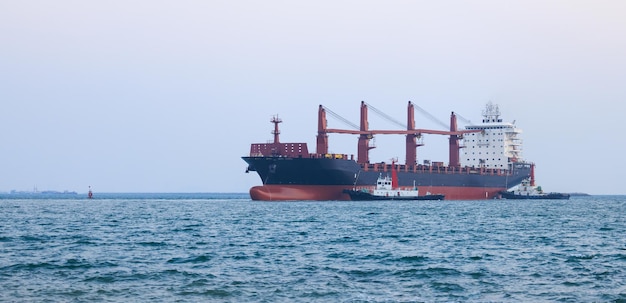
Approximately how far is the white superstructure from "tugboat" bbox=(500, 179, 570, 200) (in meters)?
3.57

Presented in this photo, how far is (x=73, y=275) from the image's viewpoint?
22.4m

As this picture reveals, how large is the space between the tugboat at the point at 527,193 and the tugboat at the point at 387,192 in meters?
19.3

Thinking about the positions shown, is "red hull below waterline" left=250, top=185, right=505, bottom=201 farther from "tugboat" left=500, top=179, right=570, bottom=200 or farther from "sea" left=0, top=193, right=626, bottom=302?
"sea" left=0, top=193, right=626, bottom=302

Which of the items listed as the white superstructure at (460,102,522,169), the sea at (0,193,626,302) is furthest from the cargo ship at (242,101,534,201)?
the sea at (0,193,626,302)

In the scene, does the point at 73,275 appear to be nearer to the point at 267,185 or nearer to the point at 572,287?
the point at 572,287

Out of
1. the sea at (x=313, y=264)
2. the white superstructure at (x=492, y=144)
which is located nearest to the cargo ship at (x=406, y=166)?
the white superstructure at (x=492, y=144)

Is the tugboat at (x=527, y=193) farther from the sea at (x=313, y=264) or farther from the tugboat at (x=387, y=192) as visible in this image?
the sea at (x=313, y=264)

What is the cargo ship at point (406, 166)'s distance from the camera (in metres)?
75.8

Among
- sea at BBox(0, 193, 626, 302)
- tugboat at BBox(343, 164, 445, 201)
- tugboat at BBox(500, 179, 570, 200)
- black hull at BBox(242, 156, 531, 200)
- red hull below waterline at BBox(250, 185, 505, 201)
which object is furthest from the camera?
tugboat at BBox(500, 179, 570, 200)

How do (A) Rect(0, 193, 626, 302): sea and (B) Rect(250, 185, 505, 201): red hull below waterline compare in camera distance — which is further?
(B) Rect(250, 185, 505, 201): red hull below waterline

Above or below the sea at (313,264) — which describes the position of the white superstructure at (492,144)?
above

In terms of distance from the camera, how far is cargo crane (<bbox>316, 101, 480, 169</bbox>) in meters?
82.6

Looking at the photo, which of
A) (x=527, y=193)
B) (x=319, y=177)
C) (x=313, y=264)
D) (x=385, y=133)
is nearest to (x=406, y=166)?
(x=385, y=133)

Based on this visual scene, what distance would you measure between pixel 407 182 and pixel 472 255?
5878cm
